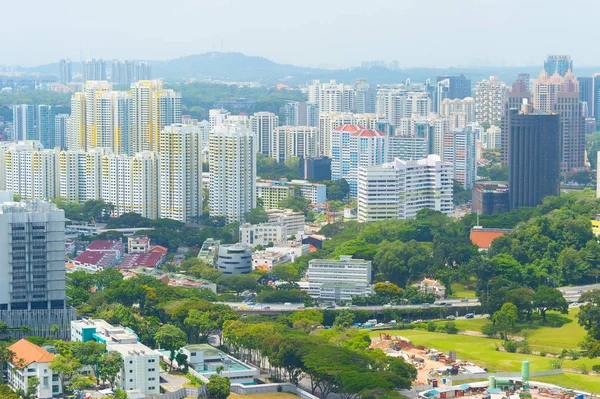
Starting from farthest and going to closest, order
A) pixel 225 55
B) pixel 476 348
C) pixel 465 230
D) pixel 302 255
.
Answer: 1. pixel 225 55
2. pixel 465 230
3. pixel 302 255
4. pixel 476 348

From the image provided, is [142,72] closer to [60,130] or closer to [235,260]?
[60,130]

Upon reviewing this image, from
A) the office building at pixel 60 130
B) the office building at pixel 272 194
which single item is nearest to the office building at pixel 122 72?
the office building at pixel 60 130

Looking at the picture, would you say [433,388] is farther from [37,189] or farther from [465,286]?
[37,189]

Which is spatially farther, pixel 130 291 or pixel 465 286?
pixel 465 286

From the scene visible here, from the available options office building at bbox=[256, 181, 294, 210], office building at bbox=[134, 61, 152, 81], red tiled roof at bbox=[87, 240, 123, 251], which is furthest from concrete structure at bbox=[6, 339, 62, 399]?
office building at bbox=[134, 61, 152, 81]

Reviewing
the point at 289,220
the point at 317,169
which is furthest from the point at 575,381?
the point at 317,169

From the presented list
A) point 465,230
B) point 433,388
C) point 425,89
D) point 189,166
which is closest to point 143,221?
point 189,166
